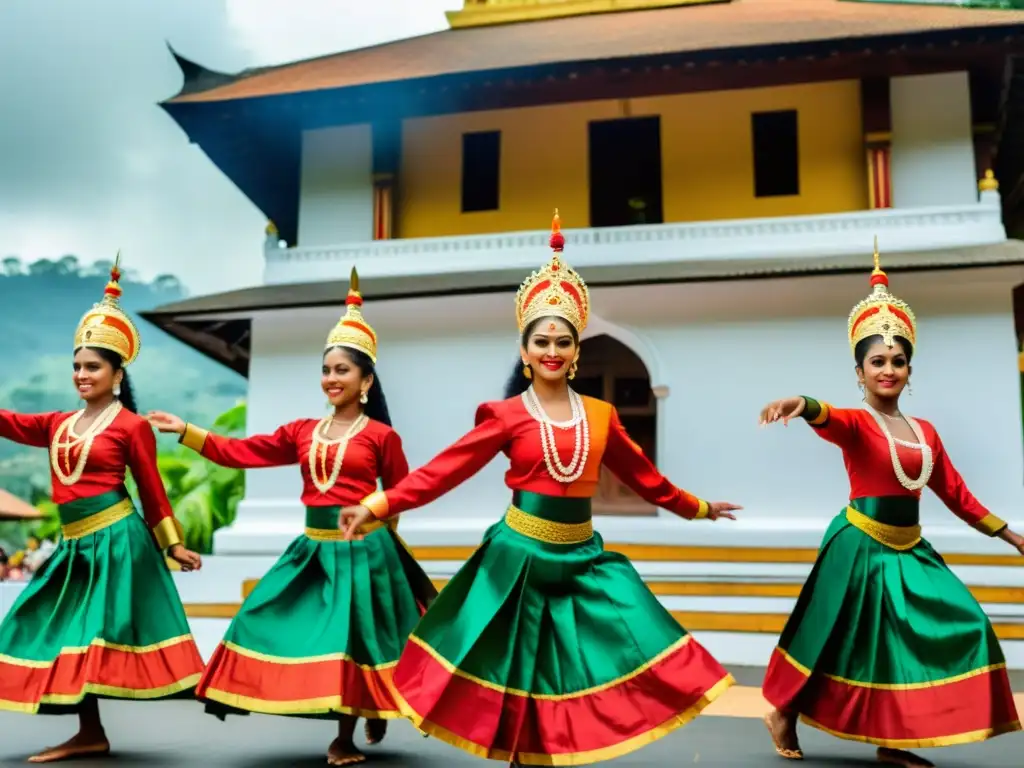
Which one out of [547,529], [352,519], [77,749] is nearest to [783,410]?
[547,529]

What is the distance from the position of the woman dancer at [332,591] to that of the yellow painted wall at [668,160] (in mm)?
5816

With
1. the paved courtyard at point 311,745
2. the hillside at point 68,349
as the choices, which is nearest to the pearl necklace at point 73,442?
the paved courtyard at point 311,745

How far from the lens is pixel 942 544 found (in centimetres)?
707

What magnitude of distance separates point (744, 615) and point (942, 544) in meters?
1.68

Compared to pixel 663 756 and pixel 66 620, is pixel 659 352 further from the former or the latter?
pixel 66 620

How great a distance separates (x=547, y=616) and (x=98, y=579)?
1929 mm

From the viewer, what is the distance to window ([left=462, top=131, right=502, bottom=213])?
9.95 metres

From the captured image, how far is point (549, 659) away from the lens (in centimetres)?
303

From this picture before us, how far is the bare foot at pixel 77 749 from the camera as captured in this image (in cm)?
357

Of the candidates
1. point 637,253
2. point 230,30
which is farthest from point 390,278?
point 230,30

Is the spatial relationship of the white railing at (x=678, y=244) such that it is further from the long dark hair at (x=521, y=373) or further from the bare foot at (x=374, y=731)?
the bare foot at (x=374, y=731)

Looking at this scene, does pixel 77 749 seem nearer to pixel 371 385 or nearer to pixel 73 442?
pixel 73 442

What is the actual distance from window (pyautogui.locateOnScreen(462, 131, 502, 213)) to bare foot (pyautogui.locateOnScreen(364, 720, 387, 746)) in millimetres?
6792

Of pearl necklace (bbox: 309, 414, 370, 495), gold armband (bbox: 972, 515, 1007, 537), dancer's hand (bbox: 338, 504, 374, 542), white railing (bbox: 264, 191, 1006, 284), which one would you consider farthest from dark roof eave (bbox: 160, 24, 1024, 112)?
dancer's hand (bbox: 338, 504, 374, 542)
